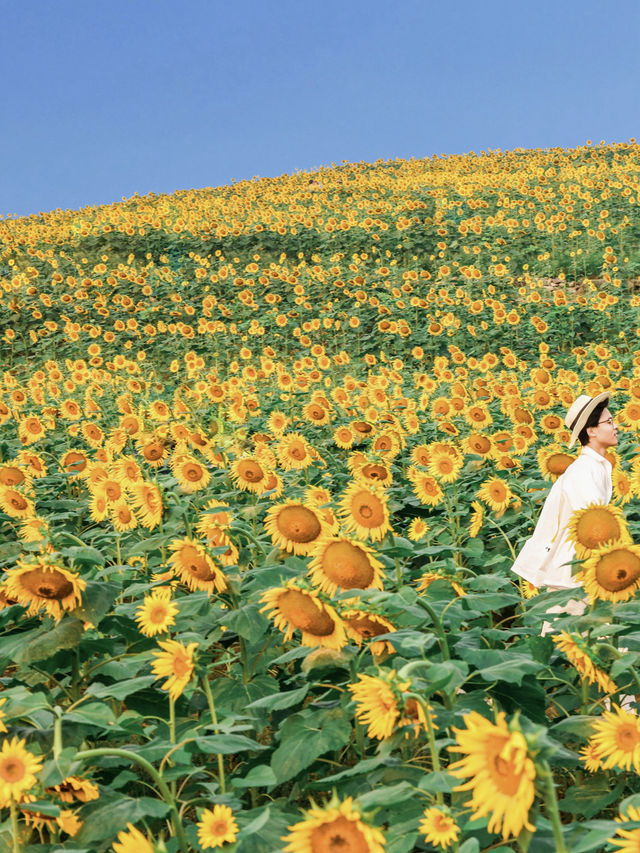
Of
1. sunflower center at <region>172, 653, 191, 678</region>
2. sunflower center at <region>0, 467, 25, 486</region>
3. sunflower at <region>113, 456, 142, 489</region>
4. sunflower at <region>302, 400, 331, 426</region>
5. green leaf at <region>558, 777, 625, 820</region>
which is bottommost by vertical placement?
green leaf at <region>558, 777, 625, 820</region>

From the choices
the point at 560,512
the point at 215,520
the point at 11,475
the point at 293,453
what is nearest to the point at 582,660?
the point at 215,520

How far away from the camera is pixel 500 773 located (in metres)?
1.59

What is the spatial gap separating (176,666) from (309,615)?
1.50 ft

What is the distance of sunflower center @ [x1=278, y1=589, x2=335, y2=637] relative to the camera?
8.80 feet

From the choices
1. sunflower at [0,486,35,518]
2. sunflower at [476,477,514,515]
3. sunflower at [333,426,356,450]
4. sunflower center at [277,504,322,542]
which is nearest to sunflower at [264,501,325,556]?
sunflower center at [277,504,322,542]

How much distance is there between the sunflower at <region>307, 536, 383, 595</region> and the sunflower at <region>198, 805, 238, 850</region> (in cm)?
88

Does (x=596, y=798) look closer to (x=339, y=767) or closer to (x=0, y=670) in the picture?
(x=339, y=767)

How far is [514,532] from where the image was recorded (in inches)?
245

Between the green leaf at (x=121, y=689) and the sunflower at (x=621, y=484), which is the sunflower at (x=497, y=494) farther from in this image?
the green leaf at (x=121, y=689)

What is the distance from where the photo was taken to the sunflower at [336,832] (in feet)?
5.26

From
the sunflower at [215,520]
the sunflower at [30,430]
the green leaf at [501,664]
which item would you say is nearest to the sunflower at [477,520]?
the sunflower at [215,520]

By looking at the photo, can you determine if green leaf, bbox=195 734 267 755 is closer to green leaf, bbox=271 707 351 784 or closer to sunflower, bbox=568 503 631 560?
green leaf, bbox=271 707 351 784

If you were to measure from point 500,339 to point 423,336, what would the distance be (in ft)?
4.71

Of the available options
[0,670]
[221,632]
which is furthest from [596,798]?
[0,670]
